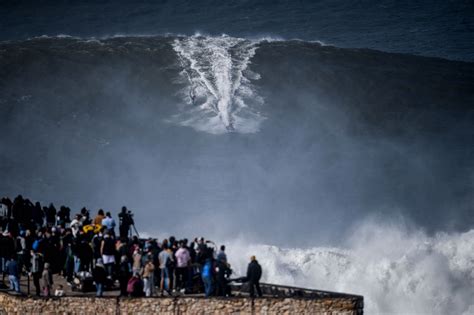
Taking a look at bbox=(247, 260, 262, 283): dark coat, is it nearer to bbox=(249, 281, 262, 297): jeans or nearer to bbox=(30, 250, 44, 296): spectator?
bbox=(249, 281, 262, 297): jeans

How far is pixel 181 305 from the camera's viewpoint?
155ft

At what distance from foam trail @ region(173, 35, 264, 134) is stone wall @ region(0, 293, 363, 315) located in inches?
1709

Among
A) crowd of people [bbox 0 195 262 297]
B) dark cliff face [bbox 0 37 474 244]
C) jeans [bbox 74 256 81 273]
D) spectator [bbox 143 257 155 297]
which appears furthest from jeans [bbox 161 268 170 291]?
dark cliff face [bbox 0 37 474 244]

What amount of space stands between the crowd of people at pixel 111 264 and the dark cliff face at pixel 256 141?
26352mm

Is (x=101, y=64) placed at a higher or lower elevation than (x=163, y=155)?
higher

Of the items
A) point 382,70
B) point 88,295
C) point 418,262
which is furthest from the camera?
point 382,70

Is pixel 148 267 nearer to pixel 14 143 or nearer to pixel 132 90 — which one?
pixel 14 143

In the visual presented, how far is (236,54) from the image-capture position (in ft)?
325

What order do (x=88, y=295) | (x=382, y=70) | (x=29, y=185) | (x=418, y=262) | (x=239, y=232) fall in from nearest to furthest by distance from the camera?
1. (x=88, y=295)
2. (x=418, y=262)
3. (x=239, y=232)
4. (x=29, y=185)
5. (x=382, y=70)

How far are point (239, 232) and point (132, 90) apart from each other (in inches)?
912

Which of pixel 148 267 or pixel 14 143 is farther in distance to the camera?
pixel 14 143

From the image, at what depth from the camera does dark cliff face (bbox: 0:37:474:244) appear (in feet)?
275

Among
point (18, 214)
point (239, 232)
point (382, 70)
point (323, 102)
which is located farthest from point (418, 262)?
point (382, 70)

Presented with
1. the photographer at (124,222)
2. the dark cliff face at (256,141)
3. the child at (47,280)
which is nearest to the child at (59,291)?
the child at (47,280)
